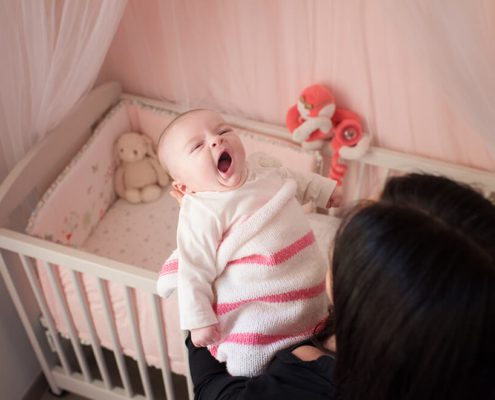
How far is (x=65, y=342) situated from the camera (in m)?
1.82

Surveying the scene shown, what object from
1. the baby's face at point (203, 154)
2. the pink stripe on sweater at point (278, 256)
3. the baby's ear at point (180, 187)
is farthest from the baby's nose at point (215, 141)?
the pink stripe on sweater at point (278, 256)

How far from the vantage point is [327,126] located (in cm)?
166

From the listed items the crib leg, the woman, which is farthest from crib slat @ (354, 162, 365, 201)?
the crib leg

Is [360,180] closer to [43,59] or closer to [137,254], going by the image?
[137,254]

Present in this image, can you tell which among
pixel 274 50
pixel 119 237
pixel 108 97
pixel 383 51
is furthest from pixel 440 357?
pixel 108 97

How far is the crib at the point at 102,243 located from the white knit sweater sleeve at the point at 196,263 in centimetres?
23

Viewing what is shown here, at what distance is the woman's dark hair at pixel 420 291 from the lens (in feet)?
1.93

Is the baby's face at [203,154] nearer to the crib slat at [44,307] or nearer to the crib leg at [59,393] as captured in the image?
the crib slat at [44,307]

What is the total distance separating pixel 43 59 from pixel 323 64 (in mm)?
832

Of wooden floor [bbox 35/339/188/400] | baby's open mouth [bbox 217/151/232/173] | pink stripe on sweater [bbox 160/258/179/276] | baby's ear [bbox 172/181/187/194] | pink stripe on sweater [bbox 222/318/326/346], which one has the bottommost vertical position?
wooden floor [bbox 35/339/188/400]

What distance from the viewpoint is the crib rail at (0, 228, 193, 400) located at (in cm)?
126

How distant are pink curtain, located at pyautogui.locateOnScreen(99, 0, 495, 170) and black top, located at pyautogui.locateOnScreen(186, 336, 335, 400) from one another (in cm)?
76

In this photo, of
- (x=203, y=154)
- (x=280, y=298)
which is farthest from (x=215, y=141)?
(x=280, y=298)

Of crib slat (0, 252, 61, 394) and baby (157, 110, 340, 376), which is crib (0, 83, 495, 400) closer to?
crib slat (0, 252, 61, 394)
